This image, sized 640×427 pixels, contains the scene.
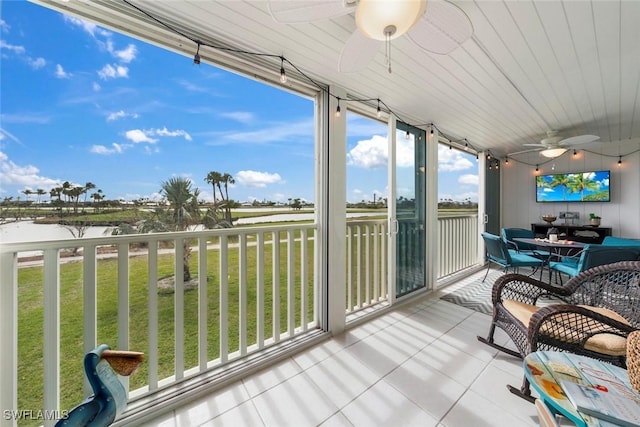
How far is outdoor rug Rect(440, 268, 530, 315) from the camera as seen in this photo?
117 inches

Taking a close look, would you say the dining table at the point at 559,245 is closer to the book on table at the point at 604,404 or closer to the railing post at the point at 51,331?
the book on table at the point at 604,404

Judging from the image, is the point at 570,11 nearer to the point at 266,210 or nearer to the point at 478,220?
the point at 266,210

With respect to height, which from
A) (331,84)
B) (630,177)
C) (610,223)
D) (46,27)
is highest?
(331,84)

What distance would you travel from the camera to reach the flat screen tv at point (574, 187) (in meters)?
4.44

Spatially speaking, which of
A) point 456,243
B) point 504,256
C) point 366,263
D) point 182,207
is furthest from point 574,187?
point 182,207

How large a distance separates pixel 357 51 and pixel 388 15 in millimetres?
439

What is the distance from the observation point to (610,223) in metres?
4.42

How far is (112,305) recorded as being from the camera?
5.22ft

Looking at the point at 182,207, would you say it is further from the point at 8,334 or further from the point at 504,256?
the point at 504,256

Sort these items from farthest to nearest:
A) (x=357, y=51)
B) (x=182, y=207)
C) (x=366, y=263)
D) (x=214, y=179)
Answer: (x=366, y=263)
(x=214, y=179)
(x=182, y=207)
(x=357, y=51)

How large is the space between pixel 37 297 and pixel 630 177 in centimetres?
753

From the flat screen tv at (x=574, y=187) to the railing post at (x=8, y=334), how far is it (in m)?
7.09

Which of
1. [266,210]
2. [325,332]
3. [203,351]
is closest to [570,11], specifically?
[266,210]

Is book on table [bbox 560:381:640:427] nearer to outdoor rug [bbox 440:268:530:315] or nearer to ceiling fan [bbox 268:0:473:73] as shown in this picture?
ceiling fan [bbox 268:0:473:73]
